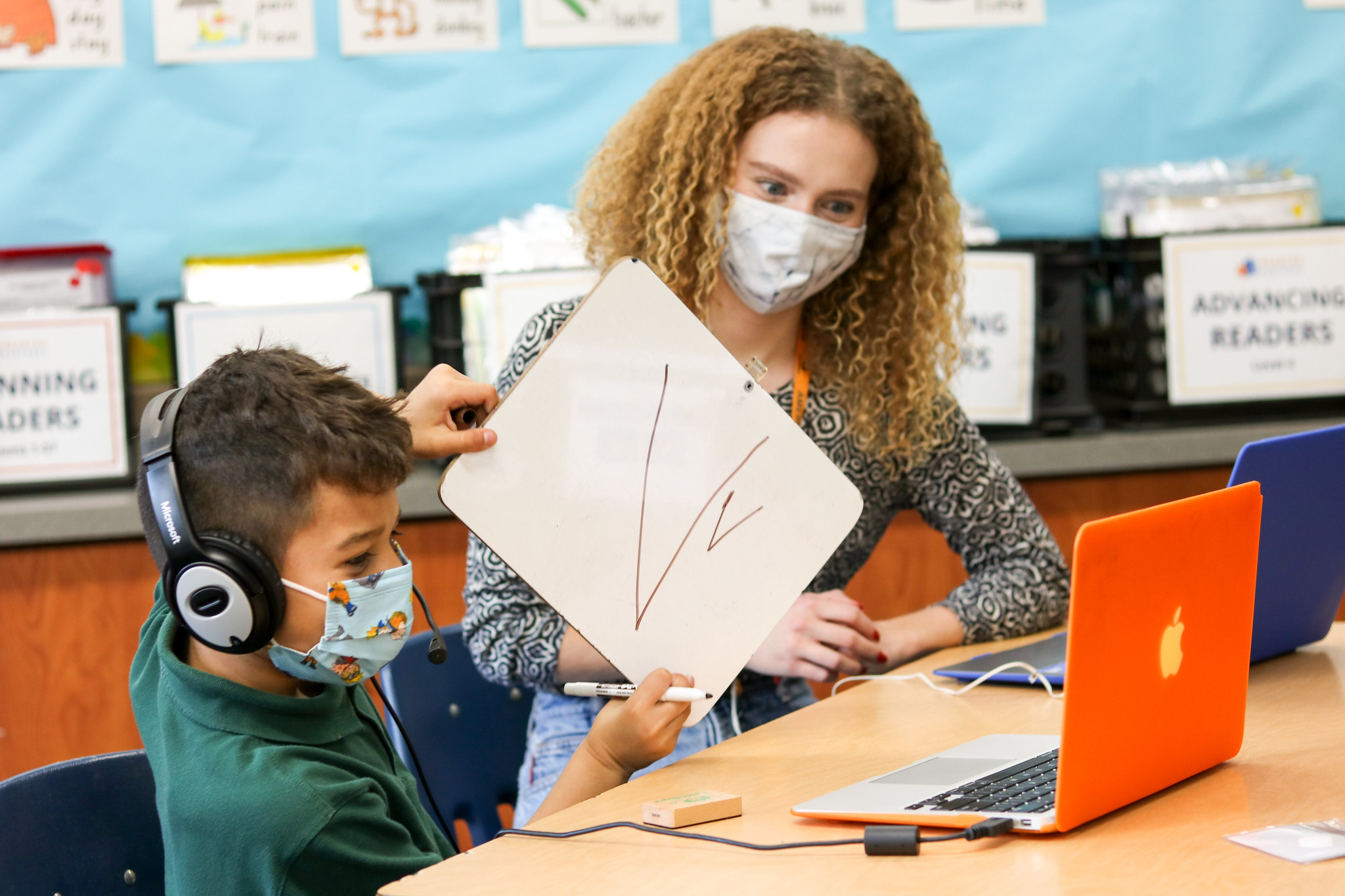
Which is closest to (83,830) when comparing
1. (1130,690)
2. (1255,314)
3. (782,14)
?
(1130,690)

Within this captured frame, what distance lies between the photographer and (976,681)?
118 cm

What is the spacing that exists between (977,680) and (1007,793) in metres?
0.37

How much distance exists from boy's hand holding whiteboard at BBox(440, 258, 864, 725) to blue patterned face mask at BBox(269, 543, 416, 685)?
3.3 inches

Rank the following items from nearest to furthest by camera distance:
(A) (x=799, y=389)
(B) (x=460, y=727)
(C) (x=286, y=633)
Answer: (C) (x=286, y=633) → (B) (x=460, y=727) → (A) (x=799, y=389)

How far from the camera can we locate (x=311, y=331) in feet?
6.51

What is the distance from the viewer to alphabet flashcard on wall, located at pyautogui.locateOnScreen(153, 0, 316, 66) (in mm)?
2109

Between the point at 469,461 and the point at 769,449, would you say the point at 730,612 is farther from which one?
the point at 469,461

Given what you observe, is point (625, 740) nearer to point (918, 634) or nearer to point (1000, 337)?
point (918, 634)

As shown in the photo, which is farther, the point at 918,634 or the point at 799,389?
the point at 799,389

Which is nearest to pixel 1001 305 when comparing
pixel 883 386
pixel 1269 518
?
pixel 883 386

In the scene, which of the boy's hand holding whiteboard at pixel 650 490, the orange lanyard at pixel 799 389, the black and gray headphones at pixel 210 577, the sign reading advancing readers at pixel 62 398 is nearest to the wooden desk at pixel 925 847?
the boy's hand holding whiteboard at pixel 650 490

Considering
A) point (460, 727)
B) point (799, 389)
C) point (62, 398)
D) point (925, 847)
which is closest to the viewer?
point (925, 847)

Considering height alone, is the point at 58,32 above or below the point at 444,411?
above

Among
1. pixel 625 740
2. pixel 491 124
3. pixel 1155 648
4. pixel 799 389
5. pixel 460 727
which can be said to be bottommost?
pixel 460 727
